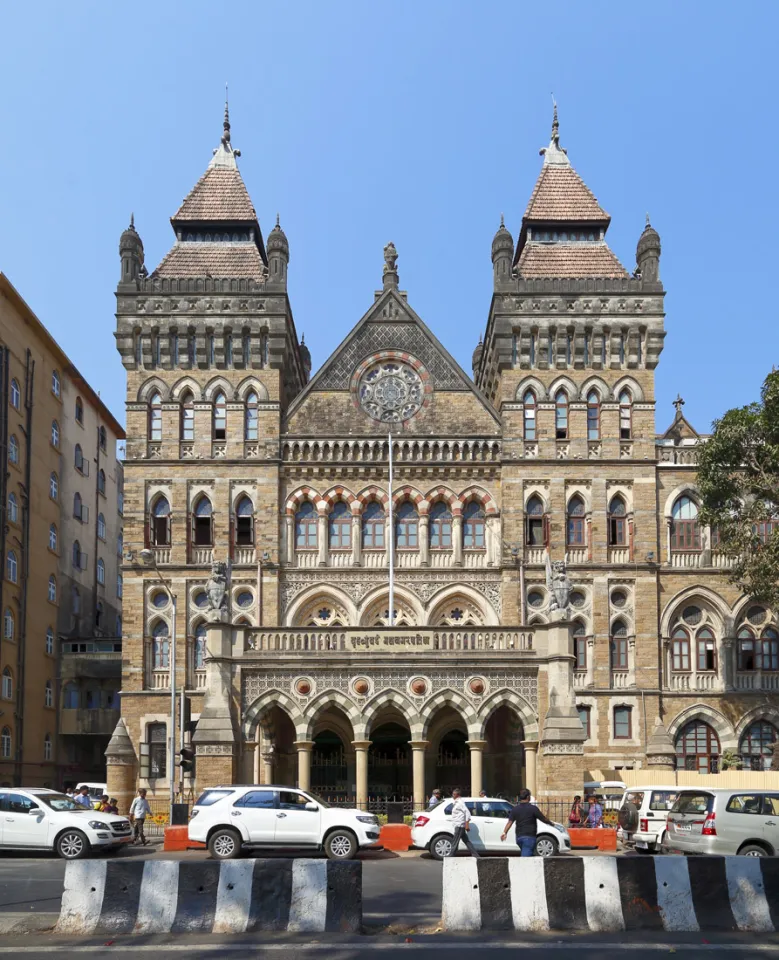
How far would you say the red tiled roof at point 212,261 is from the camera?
4984 centimetres

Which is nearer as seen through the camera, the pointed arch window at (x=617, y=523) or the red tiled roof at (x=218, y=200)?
the pointed arch window at (x=617, y=523)

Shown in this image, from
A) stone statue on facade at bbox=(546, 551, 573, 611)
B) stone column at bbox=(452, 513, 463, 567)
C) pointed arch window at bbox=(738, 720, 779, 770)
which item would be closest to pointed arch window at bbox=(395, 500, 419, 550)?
stone column at bbox=(452, 513, 463, 567)

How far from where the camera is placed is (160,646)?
153 feet

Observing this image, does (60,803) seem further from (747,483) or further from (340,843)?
(747,483)

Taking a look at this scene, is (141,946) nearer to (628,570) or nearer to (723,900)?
(723,900)

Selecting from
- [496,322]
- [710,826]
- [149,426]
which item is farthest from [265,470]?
[710,826]

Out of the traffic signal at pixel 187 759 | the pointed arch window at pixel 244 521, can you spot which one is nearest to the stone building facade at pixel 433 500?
the pointed arch window at pixel 244 521

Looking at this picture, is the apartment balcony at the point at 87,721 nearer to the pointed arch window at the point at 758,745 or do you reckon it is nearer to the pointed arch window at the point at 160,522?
the pointed arch window at the point at 160,522

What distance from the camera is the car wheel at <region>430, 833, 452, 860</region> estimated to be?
88.4 ft

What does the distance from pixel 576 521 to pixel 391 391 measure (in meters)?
9.21

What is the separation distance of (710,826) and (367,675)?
48.7ft

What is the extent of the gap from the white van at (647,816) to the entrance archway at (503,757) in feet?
36.3

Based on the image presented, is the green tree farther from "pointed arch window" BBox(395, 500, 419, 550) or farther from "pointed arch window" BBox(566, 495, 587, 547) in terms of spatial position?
"pointed arch window" BBox(395, 500, 419, 550)

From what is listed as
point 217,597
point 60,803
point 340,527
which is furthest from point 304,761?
point 340,527
